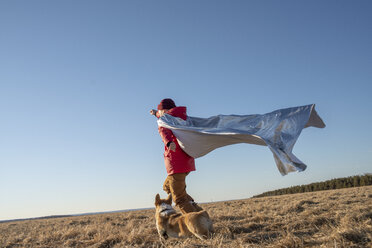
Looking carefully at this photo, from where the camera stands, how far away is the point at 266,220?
4.98 metres

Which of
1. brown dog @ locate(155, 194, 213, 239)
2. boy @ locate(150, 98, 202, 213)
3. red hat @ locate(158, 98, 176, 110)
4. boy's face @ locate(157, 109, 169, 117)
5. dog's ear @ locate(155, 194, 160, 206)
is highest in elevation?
red hat @ locate(158, 98, 176, 110)

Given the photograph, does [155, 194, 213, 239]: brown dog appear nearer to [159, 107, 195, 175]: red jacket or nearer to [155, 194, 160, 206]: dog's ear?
[155, 194, 160, 206]: dog's ear

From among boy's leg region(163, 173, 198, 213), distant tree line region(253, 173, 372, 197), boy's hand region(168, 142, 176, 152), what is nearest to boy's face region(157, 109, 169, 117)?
boy's hand region(168, 142, 176, 152)

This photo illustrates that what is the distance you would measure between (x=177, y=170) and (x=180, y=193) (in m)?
0.39

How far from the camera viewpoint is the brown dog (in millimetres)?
3570

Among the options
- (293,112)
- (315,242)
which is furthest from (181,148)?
(315,242)

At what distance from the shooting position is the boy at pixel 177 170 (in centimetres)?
441

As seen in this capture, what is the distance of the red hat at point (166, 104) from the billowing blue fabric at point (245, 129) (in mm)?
328

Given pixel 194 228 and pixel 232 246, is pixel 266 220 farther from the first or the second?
pixel 232 246

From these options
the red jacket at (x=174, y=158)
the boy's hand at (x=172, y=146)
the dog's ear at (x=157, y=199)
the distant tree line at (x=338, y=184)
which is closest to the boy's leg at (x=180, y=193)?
the red jacket at (x=174, y=158)

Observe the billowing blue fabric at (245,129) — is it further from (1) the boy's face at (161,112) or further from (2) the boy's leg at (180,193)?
(2) the boy's leg at (180,193)

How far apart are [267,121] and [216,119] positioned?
1.12m

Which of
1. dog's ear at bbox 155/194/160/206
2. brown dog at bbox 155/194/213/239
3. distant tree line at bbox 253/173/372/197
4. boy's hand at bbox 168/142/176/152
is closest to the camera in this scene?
brown dog at bbox 155/194/213/239

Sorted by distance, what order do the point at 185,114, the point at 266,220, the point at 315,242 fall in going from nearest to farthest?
the point at 315,242, the point at 266,220, the point at 185,114
